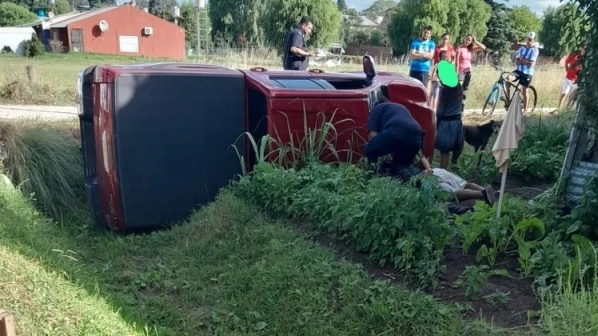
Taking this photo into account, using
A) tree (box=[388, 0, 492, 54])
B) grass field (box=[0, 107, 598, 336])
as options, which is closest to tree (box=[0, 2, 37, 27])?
tree (box=[388, 0, 492, 54])

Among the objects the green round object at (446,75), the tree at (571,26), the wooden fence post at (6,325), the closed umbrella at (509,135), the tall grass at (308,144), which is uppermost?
the tree at (571,26)

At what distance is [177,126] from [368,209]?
2.05 meters

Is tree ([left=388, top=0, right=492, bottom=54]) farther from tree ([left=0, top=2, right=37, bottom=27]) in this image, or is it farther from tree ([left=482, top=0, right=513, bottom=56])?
tree ([left=0, top=2, right=37, bottom=27])

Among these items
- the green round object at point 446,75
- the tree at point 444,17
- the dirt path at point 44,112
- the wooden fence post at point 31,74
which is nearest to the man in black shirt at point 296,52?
the green round object at point 446,75

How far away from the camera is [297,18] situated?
4062 centimetres

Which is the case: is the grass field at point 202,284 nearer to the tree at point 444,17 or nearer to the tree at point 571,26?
the tree at point 571,26

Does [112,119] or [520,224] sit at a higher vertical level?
[112,119]

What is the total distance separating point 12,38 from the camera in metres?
49.4

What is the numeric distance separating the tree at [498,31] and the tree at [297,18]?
1459 cm

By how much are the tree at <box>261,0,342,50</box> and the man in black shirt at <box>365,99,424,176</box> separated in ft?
112

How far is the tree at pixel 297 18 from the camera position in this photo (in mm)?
40469

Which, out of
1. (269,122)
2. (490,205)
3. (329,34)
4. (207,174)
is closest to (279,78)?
(269,122)

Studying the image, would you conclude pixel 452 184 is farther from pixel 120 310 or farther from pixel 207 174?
pixel 120 310

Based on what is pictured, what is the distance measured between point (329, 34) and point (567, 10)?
1601 inches
